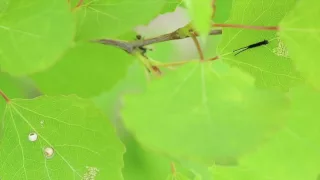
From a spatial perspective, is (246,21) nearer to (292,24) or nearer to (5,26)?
(292,24)

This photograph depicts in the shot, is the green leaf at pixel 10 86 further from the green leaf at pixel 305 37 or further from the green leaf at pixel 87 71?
the green leaf at pixel 305 37

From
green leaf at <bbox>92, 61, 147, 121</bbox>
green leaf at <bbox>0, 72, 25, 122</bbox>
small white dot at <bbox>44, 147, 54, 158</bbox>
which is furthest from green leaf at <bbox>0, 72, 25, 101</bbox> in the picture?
small white dot at <bbox>44, 147, 54, 158</bbox>

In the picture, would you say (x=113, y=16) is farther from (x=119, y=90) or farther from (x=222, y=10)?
(x=119, y=90)

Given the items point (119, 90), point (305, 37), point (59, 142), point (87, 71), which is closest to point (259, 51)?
point (305, 37)

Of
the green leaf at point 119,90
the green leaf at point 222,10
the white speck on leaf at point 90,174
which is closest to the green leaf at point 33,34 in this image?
the white speck on leaf at point 90,174


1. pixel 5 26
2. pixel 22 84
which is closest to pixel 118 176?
pixel 5 26

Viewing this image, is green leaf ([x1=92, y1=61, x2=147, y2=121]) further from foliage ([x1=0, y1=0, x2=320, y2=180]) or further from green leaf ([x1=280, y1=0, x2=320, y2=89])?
green leaf ([x1=280, y1=0, x2=320, y2=89])
